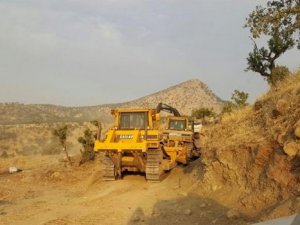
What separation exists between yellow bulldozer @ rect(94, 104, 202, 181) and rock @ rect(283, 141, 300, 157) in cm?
868

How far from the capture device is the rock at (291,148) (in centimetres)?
1068

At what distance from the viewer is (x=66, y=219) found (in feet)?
42.6

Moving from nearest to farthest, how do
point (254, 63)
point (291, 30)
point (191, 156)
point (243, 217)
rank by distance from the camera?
point (243, 217)
point (291, 30)
point (191, 156)
point (254, 63)

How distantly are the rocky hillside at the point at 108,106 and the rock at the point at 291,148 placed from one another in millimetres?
68324

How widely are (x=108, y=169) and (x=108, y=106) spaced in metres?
71.6

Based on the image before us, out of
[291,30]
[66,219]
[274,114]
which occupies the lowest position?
[66,219]

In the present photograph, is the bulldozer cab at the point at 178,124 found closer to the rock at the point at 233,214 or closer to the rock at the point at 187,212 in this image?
the rock at the point at 187,212

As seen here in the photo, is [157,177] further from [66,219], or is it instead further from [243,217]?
[243,217]

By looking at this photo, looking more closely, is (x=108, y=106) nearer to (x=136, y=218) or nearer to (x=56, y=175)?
(x=56, y=175)

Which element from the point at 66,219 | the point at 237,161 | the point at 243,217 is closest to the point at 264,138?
the point at 237,161

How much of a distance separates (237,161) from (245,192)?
50.2 inches

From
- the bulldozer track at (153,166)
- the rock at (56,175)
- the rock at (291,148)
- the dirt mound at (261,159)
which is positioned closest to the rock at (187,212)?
the dirt mound at (261,159)

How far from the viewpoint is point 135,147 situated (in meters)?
19.1

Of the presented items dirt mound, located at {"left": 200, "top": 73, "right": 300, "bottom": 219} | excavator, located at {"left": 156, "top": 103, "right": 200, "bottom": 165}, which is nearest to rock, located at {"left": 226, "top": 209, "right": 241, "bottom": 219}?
dirt mound, located at {"left": 200, "top": 73, "right": 300, "bottom": 219}
